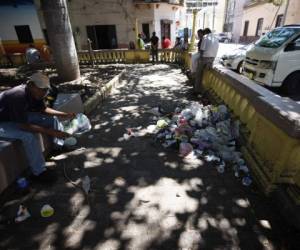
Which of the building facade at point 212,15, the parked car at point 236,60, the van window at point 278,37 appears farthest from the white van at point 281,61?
the building facade at point 212,15

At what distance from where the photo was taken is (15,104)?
9.02 ft

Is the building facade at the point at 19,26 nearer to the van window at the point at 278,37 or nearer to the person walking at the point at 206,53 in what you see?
the person walking at the point at 206,53

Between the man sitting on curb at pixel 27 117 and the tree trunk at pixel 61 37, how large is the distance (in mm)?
5332

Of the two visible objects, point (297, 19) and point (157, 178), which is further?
point (297, 19)

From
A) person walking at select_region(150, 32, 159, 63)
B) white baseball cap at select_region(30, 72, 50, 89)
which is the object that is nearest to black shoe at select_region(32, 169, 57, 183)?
white baseball cap at select_region(30, 72, 50, 89)

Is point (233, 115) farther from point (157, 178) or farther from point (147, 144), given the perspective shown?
point (157, 178)

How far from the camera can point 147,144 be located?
4.05 m

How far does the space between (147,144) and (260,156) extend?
75.8 inches

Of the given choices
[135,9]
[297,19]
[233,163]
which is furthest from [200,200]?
[297,19]

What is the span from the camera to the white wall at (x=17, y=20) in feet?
55.4

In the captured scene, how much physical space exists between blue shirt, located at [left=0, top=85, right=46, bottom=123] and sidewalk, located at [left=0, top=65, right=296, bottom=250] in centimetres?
98

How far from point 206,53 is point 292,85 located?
3018mm

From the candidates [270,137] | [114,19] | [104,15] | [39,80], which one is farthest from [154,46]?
[270,137]

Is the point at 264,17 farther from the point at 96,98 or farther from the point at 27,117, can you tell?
the point at 27,117
